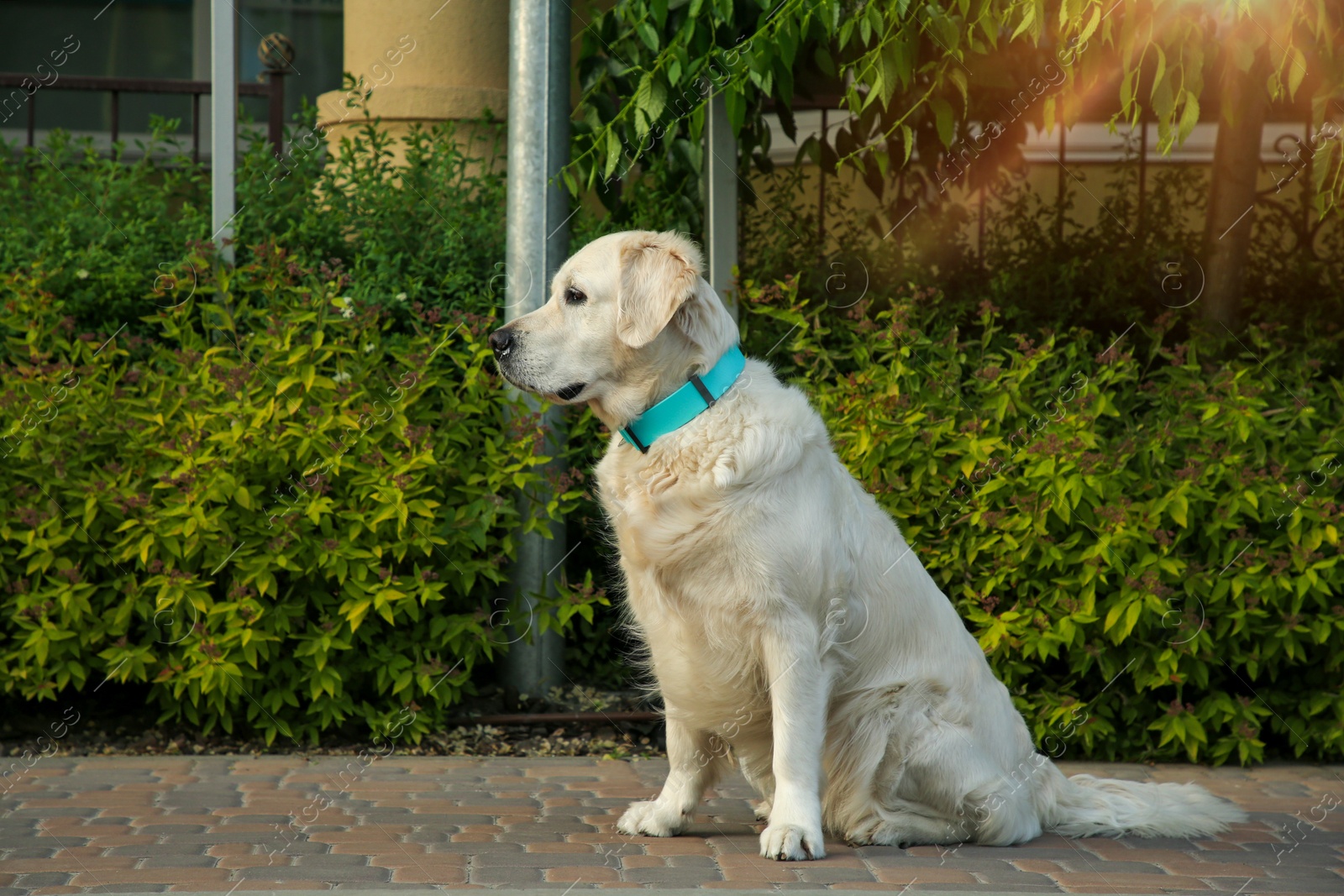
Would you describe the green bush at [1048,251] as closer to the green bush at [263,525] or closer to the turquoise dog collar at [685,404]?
the green bush at [263,525]

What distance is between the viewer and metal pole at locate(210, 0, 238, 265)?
6.21 meters

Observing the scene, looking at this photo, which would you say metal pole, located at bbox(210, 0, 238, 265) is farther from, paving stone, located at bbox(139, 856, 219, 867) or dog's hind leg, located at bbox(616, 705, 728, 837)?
dog's hind leg, located at bbox(616, 705, 728, 837)

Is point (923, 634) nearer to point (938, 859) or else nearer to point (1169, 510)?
point (938, 859)

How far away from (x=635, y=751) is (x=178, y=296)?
3.11m

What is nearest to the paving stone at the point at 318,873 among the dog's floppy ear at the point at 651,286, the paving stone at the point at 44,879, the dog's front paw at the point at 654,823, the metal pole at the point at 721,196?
the paving stone at the point at 44,879

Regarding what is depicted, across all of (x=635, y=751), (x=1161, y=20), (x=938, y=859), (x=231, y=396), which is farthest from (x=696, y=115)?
(x=938, y=859)

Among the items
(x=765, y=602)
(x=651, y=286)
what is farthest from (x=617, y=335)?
(x=765, y=602)

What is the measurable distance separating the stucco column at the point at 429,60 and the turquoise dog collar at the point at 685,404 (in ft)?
14.8

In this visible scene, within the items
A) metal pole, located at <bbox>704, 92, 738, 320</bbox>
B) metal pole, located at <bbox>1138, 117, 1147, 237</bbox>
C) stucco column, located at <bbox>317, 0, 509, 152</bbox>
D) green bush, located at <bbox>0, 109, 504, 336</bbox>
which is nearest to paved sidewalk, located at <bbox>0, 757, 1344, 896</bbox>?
green bush, located at <bbox>0, 109, 504, 336</bbox>

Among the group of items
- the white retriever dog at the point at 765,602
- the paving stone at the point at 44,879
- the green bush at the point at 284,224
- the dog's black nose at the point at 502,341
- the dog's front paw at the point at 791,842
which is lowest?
the paving stone at the point at 44,879

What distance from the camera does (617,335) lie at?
353cm

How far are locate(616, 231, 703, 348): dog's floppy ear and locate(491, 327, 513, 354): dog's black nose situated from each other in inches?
12.9

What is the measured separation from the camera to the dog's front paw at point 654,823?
3.67 m

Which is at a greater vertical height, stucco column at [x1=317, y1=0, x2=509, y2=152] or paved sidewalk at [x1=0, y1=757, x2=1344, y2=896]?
stucco column at [x1=317, y1=0, x2=509, y2=152]
